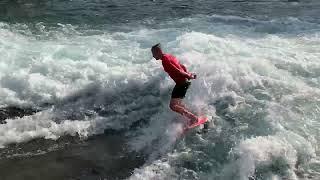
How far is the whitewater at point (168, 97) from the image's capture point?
26.6 ft

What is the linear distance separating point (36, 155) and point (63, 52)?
4.80 m

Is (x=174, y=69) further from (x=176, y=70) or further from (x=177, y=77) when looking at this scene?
(x=177, y=77)

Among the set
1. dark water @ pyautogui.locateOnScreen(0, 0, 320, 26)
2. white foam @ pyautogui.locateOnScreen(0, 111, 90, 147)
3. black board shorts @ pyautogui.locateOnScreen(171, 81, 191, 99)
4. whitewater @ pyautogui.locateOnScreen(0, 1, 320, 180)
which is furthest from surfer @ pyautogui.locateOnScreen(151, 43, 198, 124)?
dark water @ pyautogui.locateOnScreen(0, 0, 320, 26)

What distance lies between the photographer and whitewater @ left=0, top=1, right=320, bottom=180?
8.10m

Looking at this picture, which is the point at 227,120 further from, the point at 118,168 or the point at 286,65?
the point at 286,65

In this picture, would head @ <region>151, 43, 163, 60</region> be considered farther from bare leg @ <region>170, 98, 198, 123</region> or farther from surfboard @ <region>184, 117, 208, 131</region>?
surfboard @ <region>184, 117, 208, 131</region>

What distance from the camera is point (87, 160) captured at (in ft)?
27.2

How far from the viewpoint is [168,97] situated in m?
10.5

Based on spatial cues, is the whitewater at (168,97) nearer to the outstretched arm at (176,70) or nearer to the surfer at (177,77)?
the surfer at (177,77)

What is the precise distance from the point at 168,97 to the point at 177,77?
51.5 inches

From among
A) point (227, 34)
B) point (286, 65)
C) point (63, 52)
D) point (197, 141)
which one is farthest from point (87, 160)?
point (227, 34)

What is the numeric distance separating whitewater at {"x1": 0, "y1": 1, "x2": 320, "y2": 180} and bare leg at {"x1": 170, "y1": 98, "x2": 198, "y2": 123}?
25 centimetres

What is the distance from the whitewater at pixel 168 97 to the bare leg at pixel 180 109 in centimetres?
25

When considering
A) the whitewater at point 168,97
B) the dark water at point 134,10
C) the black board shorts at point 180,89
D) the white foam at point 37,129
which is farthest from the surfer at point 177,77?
the dark water at point 134,10
